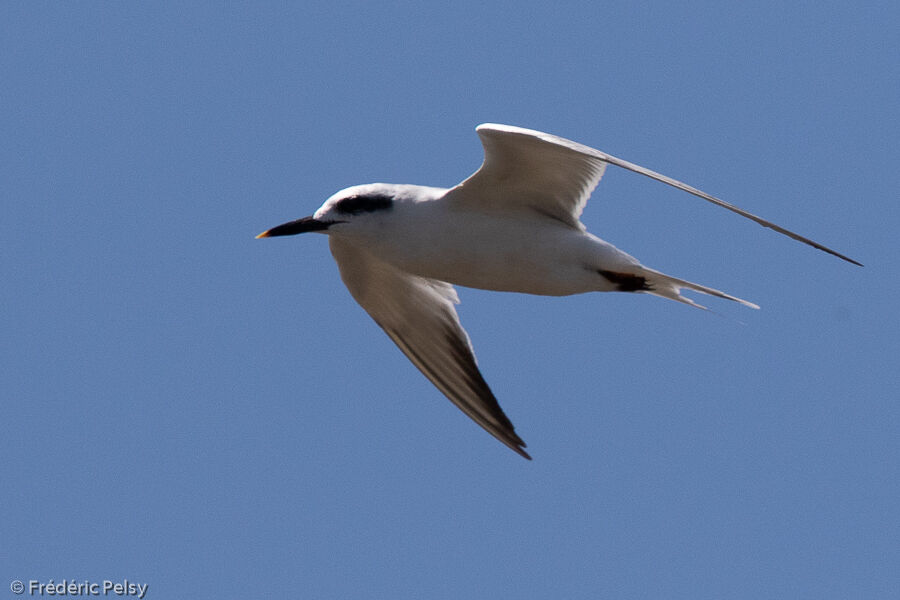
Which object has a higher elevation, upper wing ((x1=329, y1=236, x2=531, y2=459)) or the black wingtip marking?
the black wingtip marking

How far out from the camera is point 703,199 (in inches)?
239

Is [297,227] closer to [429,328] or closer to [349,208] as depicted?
[349,208]

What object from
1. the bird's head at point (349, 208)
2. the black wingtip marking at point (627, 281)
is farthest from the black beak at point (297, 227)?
the black wingtip marking at point (627, 281)

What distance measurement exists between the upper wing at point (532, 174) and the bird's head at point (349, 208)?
0.50 meters

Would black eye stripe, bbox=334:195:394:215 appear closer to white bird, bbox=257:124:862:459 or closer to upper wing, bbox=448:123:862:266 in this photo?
white bird, bbox=257:124:862:459

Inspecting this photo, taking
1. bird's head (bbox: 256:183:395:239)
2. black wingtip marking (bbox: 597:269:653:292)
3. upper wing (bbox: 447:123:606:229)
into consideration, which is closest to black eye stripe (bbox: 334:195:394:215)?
bird's head (bbox: 256:183:395:239)

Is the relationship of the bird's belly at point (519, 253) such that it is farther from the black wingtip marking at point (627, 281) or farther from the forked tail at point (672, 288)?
the forked tail at point (672, 288)

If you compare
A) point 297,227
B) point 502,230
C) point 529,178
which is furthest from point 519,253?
point 297,227

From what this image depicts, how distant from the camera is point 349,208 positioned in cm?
760

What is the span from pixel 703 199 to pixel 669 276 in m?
1.43

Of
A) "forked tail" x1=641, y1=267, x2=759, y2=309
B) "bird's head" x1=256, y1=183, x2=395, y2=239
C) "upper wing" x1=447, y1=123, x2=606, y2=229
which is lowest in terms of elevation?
"forked tail" x1=641, y1=267, x2=759, y2=309

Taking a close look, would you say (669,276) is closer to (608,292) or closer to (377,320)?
(608,292)

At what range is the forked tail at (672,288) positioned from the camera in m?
7.48

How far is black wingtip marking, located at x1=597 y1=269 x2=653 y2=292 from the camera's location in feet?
24.4
